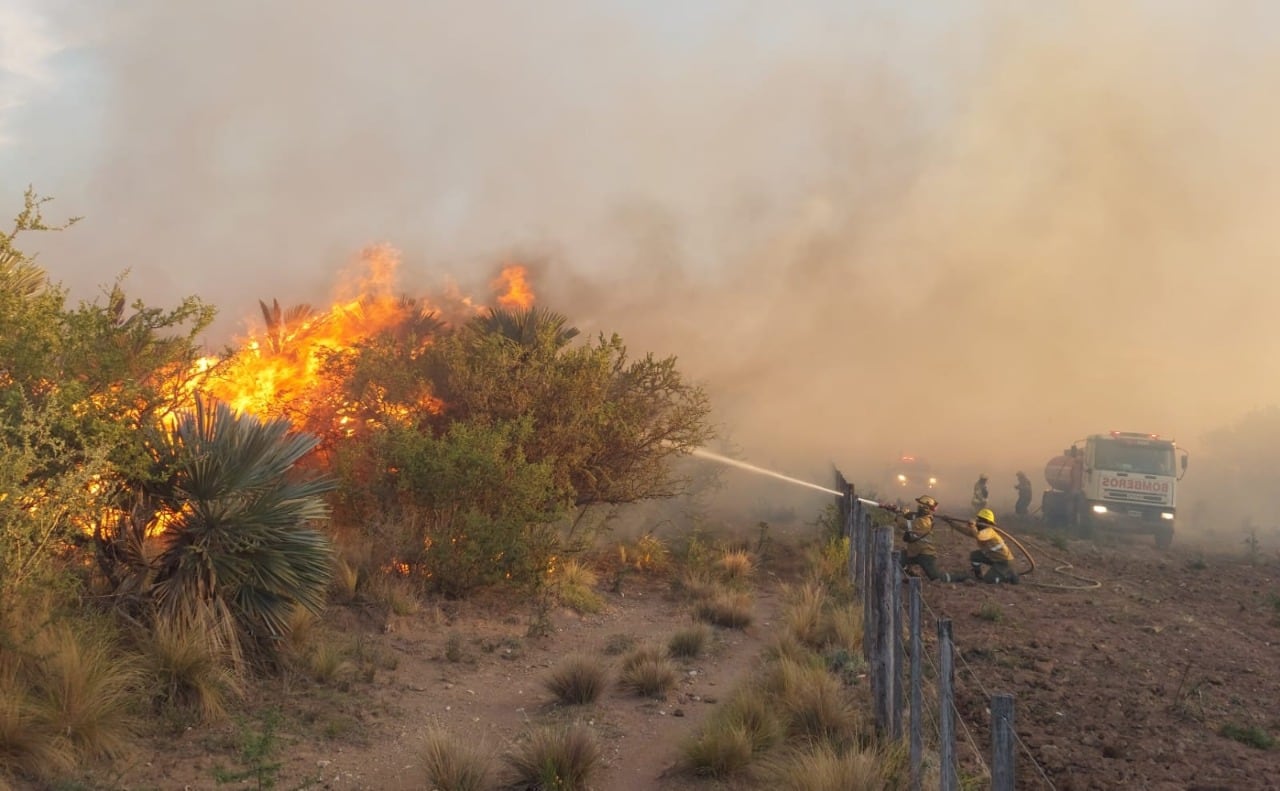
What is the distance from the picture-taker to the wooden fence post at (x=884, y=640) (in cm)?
800

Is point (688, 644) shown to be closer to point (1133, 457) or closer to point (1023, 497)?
point (1133, 457)

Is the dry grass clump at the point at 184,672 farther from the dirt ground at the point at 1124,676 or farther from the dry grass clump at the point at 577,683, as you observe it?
the dirt ground at the point at 1124,676

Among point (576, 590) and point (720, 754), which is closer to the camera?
point (720, 754)

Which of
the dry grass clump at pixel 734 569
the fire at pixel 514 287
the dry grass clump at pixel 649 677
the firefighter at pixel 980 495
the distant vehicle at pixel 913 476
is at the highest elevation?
the fire at pixel 514 287

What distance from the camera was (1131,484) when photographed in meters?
29.7

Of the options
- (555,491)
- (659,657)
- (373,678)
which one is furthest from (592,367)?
(373,678)

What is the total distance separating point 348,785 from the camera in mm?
7348

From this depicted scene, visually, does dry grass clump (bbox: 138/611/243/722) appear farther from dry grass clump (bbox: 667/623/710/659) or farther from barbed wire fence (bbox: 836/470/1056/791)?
dry grass clump (bbox: 667/623/710/659)

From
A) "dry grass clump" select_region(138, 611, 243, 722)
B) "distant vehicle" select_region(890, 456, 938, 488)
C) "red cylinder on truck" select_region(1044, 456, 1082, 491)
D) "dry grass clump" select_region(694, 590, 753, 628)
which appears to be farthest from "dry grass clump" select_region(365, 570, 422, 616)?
"distant vehicle" select_region(890, 456, 938, 488)

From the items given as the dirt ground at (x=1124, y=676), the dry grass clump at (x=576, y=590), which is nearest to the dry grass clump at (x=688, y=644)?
the dry grass clump at (x=576, y=590)

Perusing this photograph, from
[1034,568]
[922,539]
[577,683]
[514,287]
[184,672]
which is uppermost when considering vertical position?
[514,287]

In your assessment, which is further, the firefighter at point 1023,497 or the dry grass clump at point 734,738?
the firefighter at point 1023,497

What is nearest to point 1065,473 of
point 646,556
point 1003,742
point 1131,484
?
point 1131,484

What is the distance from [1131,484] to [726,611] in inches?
805
